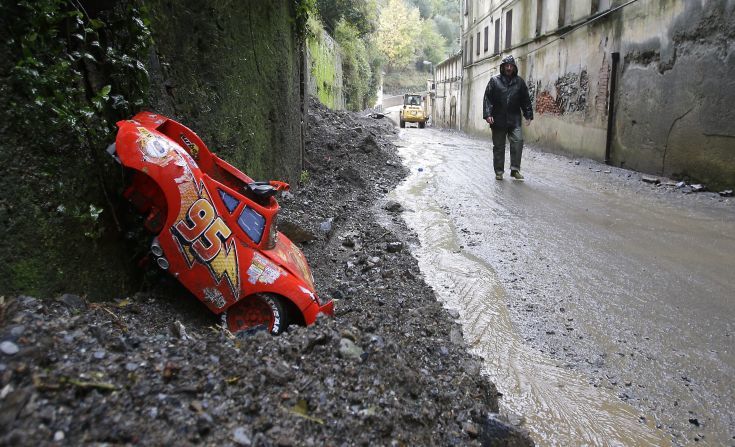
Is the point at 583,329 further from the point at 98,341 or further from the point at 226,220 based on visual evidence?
the point at 98,341

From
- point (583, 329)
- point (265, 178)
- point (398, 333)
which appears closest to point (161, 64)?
point (265, 178)

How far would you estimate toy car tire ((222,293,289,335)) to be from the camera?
9.00 ft

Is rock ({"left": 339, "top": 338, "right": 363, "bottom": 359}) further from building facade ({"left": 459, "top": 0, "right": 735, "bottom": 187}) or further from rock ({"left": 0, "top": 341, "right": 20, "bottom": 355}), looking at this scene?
building facade ({"left": 459, "top": 0, "right": 735, "bottom": 187})

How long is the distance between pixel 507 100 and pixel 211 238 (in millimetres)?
6957

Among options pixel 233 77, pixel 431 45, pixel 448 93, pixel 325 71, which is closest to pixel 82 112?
pixel 233 77

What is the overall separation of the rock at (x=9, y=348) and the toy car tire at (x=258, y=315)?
1.18 m

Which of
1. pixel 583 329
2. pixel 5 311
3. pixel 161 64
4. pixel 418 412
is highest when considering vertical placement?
pixel 161 64

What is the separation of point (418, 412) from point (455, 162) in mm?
9971

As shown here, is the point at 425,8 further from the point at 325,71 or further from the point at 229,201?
the point at 229,201

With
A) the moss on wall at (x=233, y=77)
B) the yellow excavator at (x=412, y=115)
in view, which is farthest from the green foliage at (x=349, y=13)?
the moss on wall at (x=233, y=77)

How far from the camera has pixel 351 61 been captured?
93.0 ft

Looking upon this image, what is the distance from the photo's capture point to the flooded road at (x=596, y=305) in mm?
2424

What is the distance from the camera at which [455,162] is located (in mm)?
11562

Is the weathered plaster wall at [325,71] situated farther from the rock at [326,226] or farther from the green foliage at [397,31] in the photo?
the green foliage at [397,31]
